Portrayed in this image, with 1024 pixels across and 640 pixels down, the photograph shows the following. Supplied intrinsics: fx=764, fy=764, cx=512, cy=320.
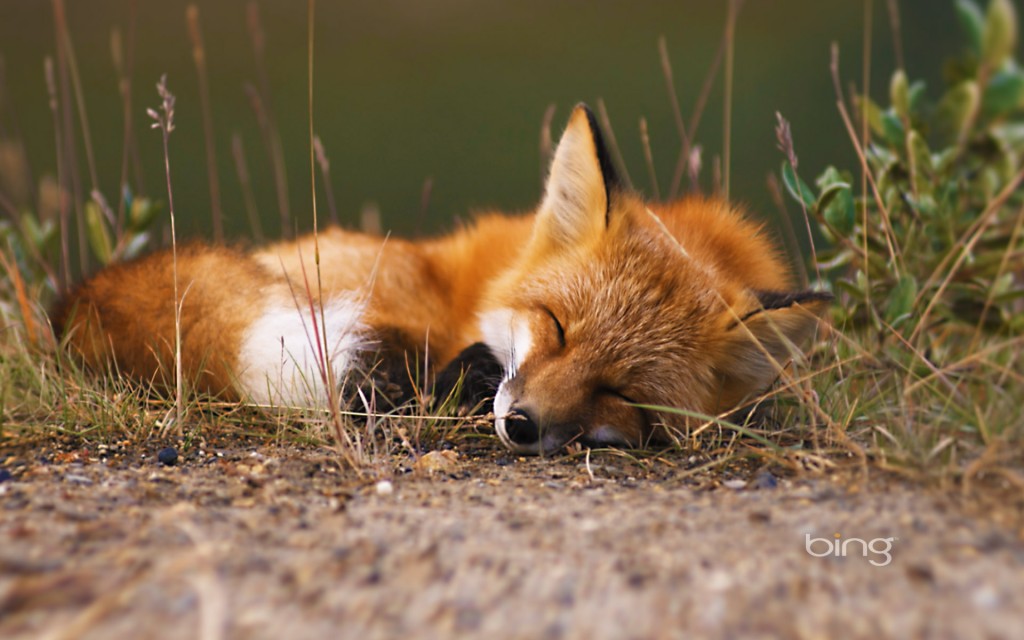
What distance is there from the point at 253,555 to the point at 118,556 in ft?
0.68

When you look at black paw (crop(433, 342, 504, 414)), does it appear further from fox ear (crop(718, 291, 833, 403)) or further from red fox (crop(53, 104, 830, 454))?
fox ear (crop(718, 291, 833, 403))

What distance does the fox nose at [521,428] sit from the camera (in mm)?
1945

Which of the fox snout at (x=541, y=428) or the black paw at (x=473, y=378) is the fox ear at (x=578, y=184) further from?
the fox snout at (x=541, y=428)

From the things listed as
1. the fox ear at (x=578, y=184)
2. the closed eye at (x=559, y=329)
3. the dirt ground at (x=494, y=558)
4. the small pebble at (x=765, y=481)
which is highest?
the fox ear at (x=578, y=184)

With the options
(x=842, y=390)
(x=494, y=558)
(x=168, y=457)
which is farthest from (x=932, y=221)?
(x=168, y=457)

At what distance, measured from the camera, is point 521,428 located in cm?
196

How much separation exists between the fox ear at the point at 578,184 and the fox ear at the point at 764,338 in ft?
1.69

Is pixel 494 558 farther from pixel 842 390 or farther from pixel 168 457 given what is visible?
pixel 842 390

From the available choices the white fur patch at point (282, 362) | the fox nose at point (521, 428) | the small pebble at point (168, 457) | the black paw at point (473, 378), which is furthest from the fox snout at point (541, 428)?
the small pebble at point (168, 457)

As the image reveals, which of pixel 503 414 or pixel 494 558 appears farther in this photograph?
pixel 503 414

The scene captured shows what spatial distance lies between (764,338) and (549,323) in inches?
23.7

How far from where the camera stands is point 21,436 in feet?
6.38

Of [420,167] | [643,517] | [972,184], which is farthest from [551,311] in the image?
[420,167]

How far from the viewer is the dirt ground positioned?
3.46 feet
